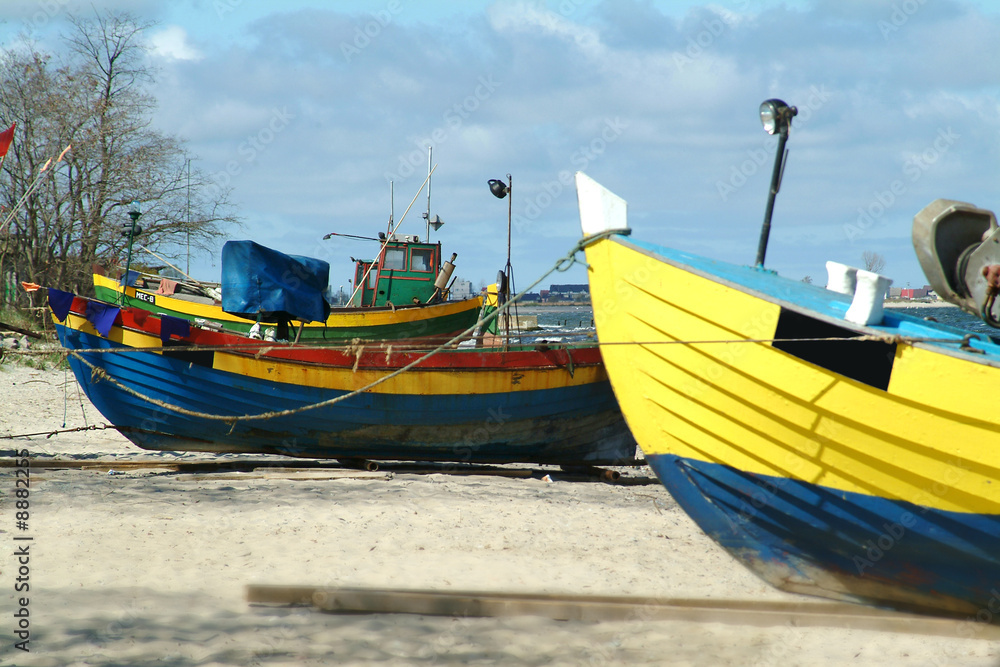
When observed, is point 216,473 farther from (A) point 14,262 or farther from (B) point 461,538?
(A) point 14,262

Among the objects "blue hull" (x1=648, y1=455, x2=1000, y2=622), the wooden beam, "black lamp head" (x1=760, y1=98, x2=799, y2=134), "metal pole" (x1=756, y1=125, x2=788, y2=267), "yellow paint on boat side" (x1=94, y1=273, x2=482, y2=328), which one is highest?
"black lamp head" (x1=760, y1=98, x2=799, y2=134)

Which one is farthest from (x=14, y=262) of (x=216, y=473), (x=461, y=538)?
(x=461, y=538)

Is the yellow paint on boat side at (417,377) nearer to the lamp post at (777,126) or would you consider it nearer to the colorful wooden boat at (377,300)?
the lamp post at (777,126)

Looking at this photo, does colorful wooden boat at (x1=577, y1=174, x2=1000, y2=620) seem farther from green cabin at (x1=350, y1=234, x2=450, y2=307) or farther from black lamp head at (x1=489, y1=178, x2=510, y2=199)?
green cabin at (x1=350, y1=234, x2=450, y2=307)

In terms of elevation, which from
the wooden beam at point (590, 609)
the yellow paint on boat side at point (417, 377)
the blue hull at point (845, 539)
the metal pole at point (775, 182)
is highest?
the metal pole at point (775, 182)

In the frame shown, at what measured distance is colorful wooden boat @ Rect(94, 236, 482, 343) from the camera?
13859mm

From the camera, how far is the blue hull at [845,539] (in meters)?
3.95

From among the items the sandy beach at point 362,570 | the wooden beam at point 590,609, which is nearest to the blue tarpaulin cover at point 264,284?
the sandy beach at point 362,570

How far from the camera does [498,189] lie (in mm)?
9328

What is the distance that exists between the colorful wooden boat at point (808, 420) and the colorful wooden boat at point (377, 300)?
9.39 m

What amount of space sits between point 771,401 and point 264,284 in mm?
5614

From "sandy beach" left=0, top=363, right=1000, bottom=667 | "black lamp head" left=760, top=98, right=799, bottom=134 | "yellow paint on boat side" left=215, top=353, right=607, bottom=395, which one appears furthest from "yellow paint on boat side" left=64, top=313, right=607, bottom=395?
"black lamp head" left=760, top=98, right=799, bottom=134

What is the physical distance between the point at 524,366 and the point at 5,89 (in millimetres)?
20161

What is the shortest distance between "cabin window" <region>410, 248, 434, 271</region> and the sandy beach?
8.87 m
